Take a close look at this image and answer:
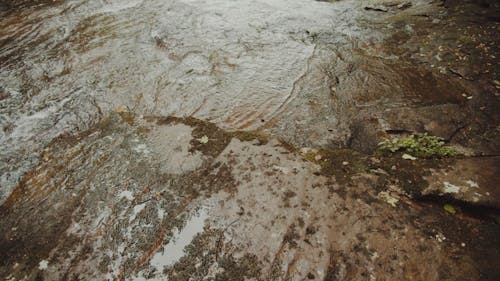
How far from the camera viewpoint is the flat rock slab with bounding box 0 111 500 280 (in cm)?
245

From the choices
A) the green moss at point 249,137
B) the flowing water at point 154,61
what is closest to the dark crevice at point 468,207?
the green moss at point 249,137

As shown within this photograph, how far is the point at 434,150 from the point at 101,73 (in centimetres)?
601

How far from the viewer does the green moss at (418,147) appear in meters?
3.43

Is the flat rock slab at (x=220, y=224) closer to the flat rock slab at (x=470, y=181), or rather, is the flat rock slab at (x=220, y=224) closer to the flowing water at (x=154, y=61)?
the flat rock slab at (x=470, y=181)

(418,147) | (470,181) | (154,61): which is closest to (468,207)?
(470,181)

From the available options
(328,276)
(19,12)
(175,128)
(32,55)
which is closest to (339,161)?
(328,276)

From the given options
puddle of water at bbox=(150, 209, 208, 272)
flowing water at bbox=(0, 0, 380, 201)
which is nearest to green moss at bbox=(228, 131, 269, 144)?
flowing water at bbox=(0, 0, 380, 201)

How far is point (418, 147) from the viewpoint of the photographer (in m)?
3.53

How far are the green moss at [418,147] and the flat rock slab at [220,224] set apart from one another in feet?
2.85

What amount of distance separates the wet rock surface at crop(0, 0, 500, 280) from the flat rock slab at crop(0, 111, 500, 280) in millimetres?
15

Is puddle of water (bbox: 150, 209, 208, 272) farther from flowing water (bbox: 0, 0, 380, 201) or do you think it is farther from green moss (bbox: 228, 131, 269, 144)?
flowing water (bbox: 0, 0, 380, 201)

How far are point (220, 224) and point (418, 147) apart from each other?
2638mm

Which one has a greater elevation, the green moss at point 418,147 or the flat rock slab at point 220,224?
the green moss at point 418,147

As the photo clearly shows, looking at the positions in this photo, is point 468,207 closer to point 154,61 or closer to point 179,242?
point 179,242
